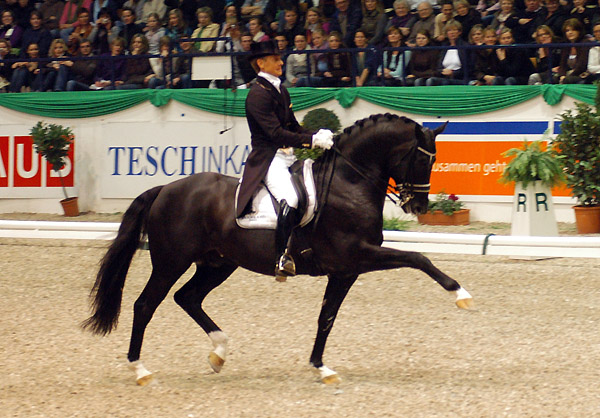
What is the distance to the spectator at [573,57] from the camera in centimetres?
1198

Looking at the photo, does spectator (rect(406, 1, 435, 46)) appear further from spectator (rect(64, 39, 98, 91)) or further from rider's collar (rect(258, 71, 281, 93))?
rider's collar (rect(258, 71, 281, 93))

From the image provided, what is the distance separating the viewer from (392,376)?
5.88 m

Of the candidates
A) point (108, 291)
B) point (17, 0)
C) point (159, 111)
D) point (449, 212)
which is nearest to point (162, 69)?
point (159, 111)

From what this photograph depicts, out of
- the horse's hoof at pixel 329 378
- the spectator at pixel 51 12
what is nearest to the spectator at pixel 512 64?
the horse's hoof at pixel 329 378

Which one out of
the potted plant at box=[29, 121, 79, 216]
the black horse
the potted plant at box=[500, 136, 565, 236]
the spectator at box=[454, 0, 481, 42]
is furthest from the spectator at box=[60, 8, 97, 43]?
the black horse

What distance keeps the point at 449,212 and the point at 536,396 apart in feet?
24.9

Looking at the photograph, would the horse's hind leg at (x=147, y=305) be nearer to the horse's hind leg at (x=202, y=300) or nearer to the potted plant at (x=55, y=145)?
the horse's hind leg at (x=202, y=300)

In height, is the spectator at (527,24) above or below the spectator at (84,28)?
above

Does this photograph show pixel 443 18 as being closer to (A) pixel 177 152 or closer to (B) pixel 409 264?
(A) pixel 177 152

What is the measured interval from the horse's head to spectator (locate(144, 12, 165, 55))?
34.9ft

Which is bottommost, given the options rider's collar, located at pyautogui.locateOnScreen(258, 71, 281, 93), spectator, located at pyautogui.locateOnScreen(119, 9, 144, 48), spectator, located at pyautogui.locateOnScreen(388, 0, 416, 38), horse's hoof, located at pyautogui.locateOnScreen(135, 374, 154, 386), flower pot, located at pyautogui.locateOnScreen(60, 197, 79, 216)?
flower pot, located at pyautogui.locateOnScreen(60, 197, 79, 216)

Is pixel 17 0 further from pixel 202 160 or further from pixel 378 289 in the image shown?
pixel 378 289

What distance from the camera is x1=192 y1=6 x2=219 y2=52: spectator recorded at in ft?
49.5

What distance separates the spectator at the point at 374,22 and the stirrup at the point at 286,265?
334 inches
